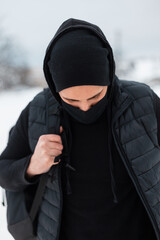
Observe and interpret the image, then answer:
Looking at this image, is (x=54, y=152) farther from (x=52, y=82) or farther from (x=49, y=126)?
(x=52, y=82)

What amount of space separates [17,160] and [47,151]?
199mm

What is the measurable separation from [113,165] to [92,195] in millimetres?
132

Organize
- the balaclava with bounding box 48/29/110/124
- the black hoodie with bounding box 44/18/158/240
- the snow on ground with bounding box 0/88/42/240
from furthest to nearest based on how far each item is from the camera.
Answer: the snow on ground with bounding box 0/88/42/240
the black hoodie with bounding box 44/18/158/240
the balaclava with bounding box 48/29/110/124

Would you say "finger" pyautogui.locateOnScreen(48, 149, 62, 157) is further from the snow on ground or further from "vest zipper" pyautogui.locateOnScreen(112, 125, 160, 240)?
the snow on ground

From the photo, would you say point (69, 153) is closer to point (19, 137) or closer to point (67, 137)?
point (67, 137)

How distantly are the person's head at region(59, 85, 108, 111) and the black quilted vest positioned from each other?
98 mm

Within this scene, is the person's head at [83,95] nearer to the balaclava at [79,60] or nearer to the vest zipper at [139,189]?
the balaclava at [79,60]

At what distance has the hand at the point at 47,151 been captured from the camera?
79cm

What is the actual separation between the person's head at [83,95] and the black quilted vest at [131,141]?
10 cm

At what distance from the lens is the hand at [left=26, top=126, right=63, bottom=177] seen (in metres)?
0.79

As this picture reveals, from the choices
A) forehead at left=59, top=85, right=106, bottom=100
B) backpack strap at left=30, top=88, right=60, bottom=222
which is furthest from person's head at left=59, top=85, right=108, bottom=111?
backpack strap at left=30, top=88, right=60, bottom=222

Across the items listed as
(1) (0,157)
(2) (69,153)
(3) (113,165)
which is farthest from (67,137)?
(1) (0,157)

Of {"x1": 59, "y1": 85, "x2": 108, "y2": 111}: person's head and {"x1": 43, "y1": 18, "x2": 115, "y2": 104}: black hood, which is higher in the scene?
{"x1": 43, "y1": 18, "x2": 115, "y2": 104}: black hood

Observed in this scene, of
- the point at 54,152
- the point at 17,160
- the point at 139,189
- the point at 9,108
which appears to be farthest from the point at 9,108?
the point at 139,189
